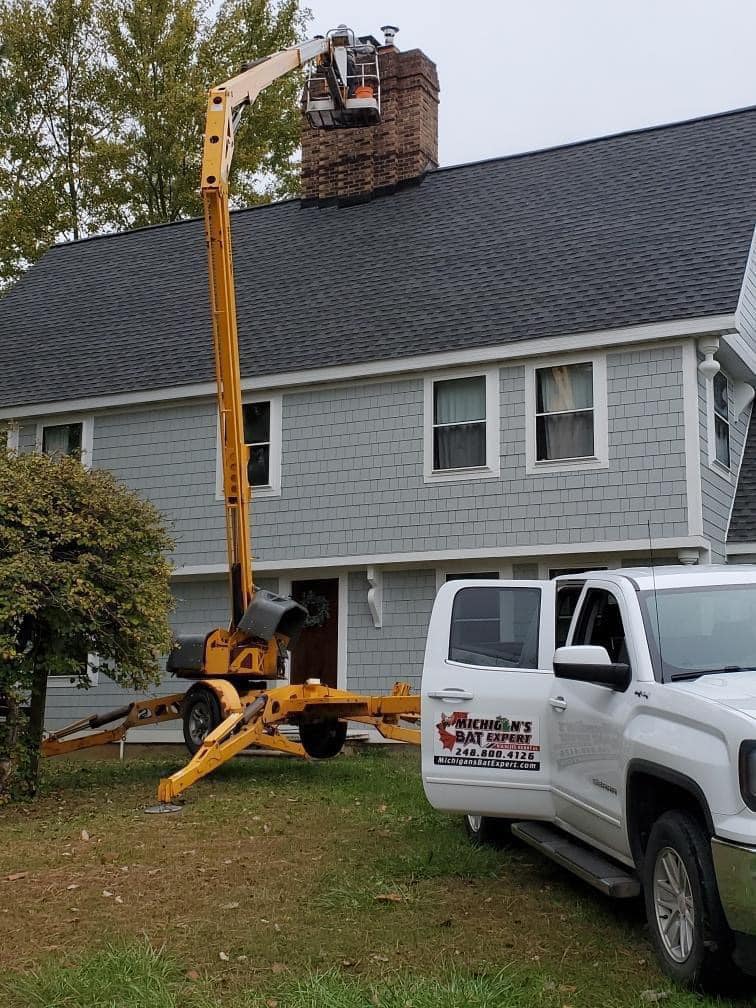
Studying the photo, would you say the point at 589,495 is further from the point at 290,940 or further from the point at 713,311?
the point at 290,940

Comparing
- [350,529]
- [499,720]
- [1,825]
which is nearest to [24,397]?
[350,529]

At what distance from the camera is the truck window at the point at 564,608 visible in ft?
24.5

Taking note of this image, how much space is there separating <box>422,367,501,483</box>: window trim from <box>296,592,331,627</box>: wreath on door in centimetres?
240

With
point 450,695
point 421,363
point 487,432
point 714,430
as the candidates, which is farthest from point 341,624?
point 450,695

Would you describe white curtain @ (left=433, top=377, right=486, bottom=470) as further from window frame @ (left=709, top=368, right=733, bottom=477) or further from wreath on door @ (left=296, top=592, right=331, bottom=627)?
window frame @ (left=709, top=368, right=733, bottom=477)

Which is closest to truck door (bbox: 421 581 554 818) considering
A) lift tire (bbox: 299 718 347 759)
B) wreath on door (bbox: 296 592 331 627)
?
lift tire (bbox: 299 718 347 759)

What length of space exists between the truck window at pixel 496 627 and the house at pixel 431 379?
6.91 m

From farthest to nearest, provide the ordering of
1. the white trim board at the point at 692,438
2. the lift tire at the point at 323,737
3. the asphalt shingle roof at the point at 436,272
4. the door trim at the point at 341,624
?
the door trim at the point at 341,624, the asphalt shingle roof at the point at 436,272, the white trim board at the point at 692,438, the lift tire at the point at 323,737

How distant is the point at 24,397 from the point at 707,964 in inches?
640

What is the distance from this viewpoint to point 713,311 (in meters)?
14.4

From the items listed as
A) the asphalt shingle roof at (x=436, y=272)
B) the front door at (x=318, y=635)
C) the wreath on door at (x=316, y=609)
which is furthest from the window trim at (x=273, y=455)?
the wreath on door at (x=316, y=609)

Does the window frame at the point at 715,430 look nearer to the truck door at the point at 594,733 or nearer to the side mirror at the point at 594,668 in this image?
the truck door at the point at 594,733

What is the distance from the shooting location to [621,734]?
5922 millimetres

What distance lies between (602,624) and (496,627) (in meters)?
0.98
